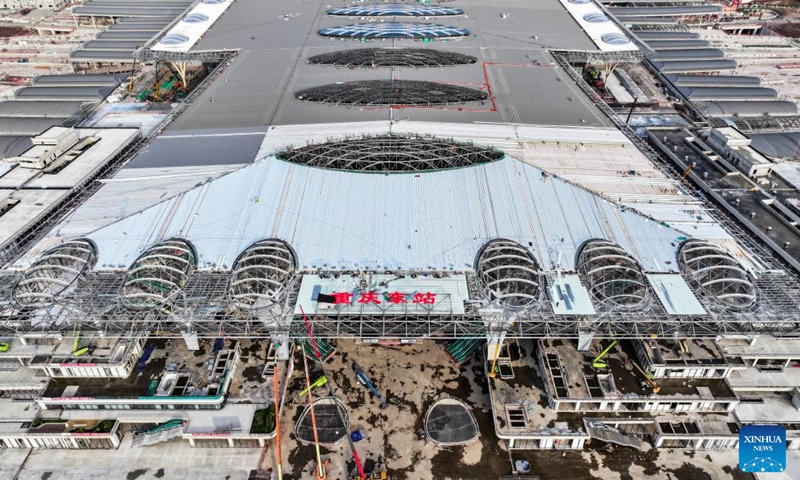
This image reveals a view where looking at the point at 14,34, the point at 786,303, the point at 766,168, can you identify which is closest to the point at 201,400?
the point at 786,303

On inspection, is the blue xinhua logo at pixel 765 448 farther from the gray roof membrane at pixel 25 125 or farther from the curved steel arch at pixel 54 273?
the gray roof membrane at pixel 25 125

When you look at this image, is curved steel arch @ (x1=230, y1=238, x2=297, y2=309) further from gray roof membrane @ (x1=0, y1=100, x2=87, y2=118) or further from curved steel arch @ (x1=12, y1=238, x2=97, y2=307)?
gray roof membrane @ (x1=0, y1=100, x2=87, y2=118)

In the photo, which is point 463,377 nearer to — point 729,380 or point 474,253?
point 474,253

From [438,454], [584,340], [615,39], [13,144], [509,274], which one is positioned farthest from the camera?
[615,39]

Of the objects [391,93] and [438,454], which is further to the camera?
[391,93]

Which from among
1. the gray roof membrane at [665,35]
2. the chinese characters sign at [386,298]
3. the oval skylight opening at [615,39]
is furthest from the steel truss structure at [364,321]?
the gray roof membrane at [665,35]

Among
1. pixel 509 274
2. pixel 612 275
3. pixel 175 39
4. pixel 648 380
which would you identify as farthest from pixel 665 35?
pixel 175 39

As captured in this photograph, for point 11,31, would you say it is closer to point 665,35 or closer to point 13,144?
point 13,144
